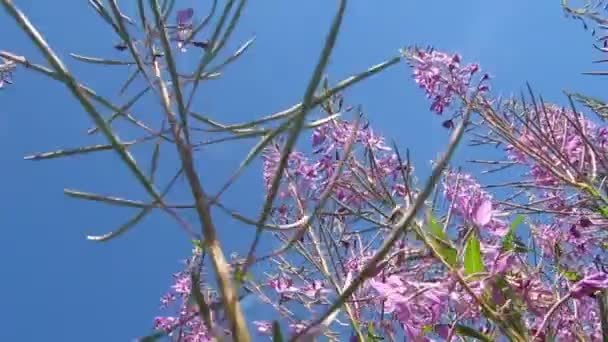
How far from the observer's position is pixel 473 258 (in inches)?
60.5

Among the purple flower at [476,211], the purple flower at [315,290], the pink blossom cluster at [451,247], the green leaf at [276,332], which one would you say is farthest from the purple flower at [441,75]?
the green leaf at [276,332]

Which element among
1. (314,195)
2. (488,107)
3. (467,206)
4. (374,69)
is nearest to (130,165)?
(374,69)

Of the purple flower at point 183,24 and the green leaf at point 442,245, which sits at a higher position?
the purple flower at point 183,24

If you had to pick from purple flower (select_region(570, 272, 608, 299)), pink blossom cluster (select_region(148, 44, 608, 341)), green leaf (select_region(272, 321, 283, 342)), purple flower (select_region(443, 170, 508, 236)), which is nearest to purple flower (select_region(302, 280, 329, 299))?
pink blossom cluster (select_region(148, 44, 608, 341))

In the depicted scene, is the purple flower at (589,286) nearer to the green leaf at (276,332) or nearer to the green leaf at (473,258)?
the green leaf at (473,258)

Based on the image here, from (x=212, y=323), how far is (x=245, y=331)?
6 centimetres

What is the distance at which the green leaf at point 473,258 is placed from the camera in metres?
1.53

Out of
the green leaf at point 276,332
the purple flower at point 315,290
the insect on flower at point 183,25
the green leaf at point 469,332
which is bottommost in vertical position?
the green leaf at point 276,332

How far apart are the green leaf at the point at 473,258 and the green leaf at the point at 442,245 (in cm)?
3

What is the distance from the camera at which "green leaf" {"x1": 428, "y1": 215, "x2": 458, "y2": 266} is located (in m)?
1.56

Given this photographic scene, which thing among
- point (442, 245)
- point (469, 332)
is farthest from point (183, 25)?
point (469, 332)

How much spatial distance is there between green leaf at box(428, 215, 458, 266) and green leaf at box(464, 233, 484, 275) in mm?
32

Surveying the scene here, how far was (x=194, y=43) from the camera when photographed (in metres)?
1.42

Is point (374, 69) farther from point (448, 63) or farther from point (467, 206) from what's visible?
point (448, 63)
